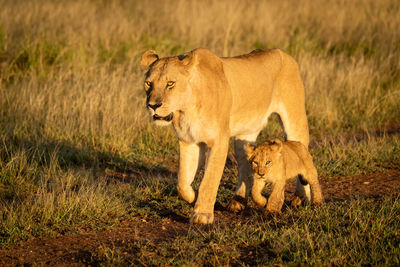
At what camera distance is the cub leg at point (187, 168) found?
5051 mm

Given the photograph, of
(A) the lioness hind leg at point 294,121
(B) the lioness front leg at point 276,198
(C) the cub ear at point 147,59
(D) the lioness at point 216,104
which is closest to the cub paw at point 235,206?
(D) the lioness at point 216,104

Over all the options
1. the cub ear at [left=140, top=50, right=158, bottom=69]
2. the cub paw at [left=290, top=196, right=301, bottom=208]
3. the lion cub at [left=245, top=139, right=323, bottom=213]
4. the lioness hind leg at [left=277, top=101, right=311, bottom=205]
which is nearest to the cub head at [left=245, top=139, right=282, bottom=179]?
the lion cub at [left=245, top=139, right=323, bottom=213]

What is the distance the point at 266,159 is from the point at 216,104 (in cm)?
65

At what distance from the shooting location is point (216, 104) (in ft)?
15.7

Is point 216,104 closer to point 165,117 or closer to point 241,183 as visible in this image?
point 165,117

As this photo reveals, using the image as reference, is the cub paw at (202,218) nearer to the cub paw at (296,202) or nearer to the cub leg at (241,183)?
the cub leg at (241,183)

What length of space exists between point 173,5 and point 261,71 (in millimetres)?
9180

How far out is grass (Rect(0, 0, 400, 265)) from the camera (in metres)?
4.17

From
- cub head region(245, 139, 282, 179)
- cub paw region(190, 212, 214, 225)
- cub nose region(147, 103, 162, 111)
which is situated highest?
cub nose region(147, 103, 162, 111)

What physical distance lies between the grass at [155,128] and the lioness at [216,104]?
0.40 m

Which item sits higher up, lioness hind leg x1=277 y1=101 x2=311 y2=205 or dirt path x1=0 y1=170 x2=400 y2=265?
lioness hind leg x1=277 y1=101 x2=311 y2=205

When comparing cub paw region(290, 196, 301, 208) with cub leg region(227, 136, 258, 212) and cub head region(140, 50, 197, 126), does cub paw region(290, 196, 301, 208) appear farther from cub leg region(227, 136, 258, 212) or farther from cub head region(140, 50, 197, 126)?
cub head region(140, 50, 197, 126)

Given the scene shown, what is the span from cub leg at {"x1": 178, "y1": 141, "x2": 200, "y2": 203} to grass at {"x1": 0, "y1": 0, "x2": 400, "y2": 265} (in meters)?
0.26

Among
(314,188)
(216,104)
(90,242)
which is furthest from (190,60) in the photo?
(314,188)
